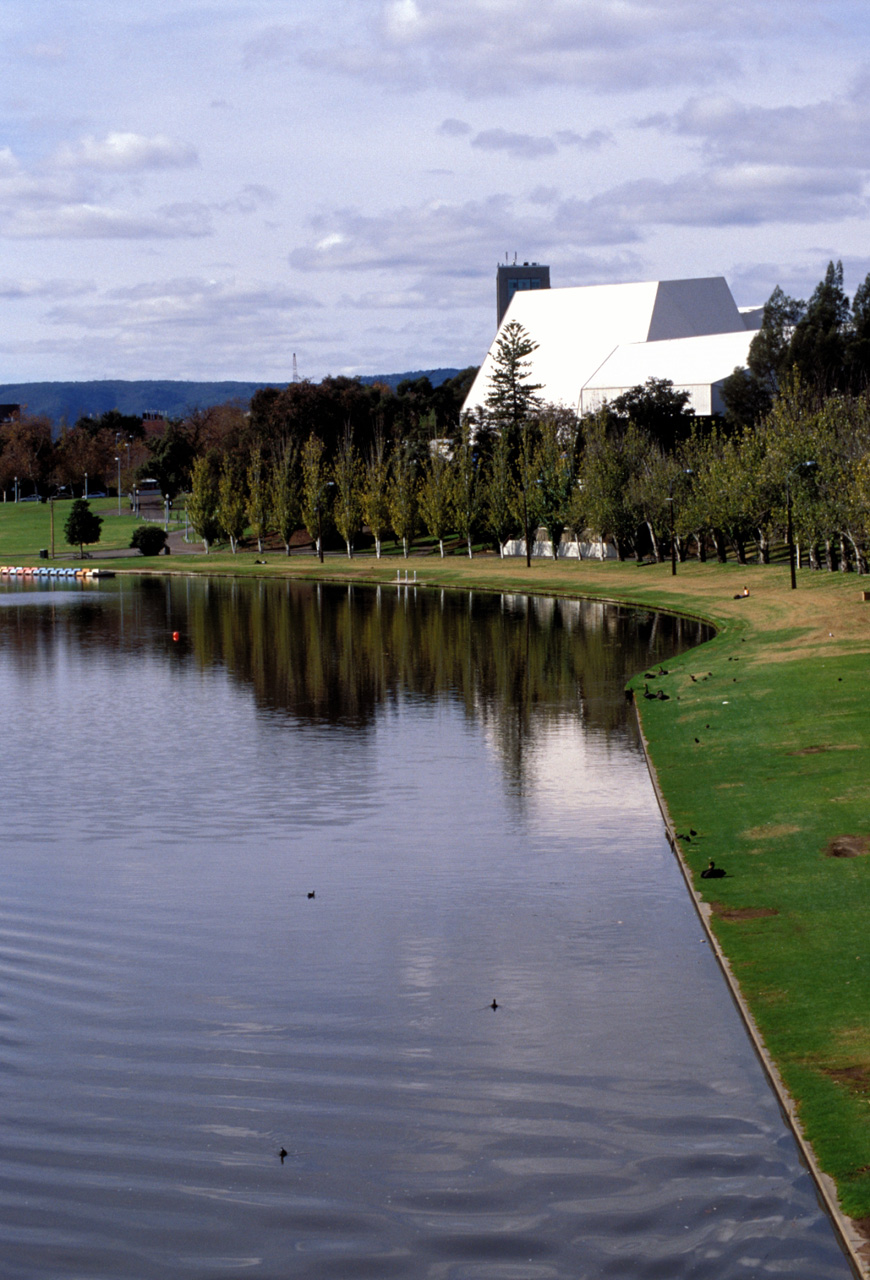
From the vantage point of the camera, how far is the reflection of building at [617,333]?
125 m

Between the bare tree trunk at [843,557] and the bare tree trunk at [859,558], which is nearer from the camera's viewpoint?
the bare tree trunk at [859,558]

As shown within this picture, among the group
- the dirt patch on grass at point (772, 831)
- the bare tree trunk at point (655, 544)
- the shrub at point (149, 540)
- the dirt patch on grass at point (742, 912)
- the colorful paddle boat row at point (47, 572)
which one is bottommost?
the dirt patch on grass at point (742, 912)

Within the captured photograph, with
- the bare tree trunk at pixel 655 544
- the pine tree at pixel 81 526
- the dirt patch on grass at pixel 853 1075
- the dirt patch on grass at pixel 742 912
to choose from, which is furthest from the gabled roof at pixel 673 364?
the dirt patch on grass at pixel 853 1075

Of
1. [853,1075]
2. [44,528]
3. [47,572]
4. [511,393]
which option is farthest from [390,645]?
[44,528]

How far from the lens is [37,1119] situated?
1301 cm

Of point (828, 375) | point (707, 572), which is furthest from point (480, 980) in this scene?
point (828, 375)

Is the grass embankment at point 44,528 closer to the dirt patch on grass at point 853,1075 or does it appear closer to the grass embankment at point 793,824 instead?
the grass embankment at point 793,824

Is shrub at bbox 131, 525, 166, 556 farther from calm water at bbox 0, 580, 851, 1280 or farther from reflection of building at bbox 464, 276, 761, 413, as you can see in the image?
calm water at bbox 0, 580, 851, 1280

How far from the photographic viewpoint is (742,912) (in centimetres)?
1817

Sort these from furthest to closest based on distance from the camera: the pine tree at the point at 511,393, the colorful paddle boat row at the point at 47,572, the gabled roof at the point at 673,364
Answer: the pine tree at the point at 511,393 < the gabled roof at the point at 673,364 < the colorful paddle boat row at the point at 47,572

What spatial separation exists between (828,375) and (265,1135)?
9262 centimetres

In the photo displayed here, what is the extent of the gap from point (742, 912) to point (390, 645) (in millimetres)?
34970

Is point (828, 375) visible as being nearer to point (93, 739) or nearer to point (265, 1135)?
point (93, 739)

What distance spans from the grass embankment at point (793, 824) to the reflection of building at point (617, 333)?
72048 millimetres
